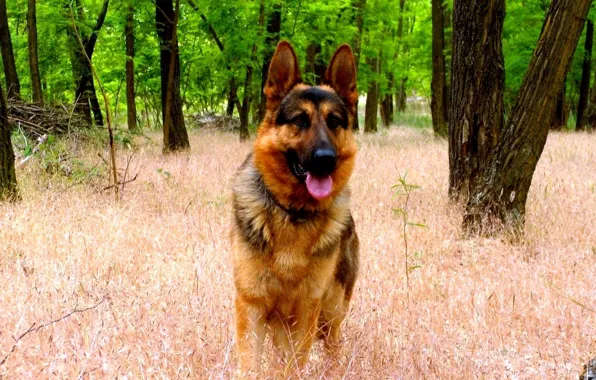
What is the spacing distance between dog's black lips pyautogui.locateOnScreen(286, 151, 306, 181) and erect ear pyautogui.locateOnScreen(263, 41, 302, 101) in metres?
0.44

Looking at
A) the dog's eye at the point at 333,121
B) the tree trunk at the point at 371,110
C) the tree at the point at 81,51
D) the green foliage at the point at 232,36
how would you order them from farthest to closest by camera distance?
1. the tree trunk at the point at 371,110
2. the green foliage at the point at 232,36
3. the tree at the point at 81,51
4. the dog's eye at the point at 333,121

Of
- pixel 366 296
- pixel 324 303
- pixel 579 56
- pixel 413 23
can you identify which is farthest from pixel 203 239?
pixel 413 23

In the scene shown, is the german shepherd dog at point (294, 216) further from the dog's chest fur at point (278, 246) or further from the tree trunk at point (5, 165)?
the tree trunk at point (5, 165)

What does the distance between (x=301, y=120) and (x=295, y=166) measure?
289 millimetres

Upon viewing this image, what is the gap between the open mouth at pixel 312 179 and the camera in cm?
313

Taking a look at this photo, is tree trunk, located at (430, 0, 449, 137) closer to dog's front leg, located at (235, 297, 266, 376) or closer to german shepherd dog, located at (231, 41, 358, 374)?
german shepherd dog, located at (231, 41, 358, 374)

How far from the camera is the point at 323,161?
304cm

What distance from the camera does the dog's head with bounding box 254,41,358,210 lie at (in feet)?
10.2

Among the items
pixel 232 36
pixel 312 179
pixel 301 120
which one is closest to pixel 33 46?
pixel 232 36

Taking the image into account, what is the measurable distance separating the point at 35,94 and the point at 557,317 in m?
10.9

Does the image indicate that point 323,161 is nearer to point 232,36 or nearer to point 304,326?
point 304,326

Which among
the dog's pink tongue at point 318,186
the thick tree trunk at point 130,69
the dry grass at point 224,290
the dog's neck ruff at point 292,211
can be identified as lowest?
the dry grass at point 224,290

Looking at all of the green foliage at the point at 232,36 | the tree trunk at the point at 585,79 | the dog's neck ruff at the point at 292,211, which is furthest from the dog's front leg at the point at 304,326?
the tree trunk at the point at 585,79

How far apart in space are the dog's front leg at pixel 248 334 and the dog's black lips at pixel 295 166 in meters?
0.80
